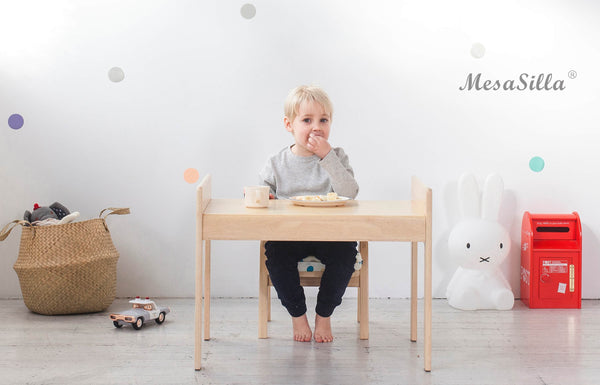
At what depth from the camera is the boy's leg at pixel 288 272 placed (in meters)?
2.23

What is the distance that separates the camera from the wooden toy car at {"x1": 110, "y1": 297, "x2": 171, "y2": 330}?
7.91 feet

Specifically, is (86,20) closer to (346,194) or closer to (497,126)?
(346,194)

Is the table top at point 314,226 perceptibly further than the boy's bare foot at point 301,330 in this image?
No

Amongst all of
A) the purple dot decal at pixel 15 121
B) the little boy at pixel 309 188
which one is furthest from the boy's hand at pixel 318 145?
the purple dot decal at pixel 15 121

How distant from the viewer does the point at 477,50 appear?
114 inches

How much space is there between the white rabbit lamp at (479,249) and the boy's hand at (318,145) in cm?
86

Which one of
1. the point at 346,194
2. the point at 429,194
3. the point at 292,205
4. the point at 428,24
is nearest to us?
the point at 429,194

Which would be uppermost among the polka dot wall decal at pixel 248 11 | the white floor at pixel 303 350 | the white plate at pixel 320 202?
the polka dot wall decal at pixel 248 11

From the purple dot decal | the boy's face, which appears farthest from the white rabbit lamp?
the purple dot decal

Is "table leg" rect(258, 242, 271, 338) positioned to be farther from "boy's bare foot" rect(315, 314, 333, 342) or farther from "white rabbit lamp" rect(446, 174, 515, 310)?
"white rabbit lamp" rect(446, 174, 515, 310)

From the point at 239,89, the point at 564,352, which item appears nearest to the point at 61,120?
the point at 239,89

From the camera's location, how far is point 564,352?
2.20 meters

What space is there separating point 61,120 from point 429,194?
6.02 feet

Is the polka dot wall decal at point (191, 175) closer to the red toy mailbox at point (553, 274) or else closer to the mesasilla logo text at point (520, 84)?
the mesasilla logo text at point (520, 84)
